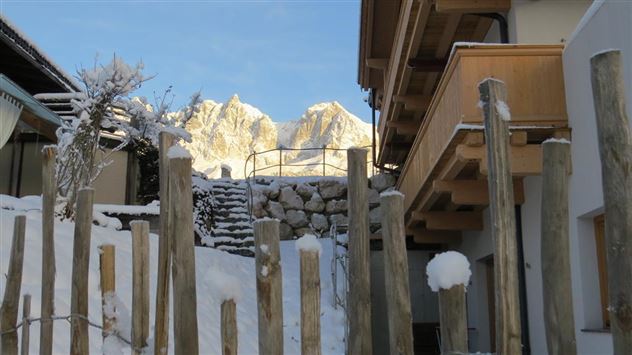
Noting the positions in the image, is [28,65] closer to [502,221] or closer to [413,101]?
[413,101]

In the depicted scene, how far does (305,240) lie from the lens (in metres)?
2.81

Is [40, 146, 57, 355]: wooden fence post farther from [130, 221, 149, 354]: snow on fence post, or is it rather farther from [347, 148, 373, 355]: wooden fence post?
[347, 148, 373, 355]: wooden fence post

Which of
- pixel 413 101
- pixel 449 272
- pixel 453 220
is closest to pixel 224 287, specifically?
pixel 449 272

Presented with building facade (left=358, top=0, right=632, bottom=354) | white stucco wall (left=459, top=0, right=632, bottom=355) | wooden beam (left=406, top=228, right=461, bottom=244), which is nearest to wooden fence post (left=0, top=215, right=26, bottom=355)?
building facade (left=358, top=0, right=632, bottom=354)

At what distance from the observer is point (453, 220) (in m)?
11.0

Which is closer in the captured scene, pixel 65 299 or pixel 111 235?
pixel 65 299

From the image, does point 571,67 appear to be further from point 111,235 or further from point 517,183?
point 111,235

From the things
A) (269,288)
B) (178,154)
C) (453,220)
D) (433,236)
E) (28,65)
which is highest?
(28,65)

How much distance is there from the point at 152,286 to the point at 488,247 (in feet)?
16.8

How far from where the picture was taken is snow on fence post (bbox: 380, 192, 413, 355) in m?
2.60

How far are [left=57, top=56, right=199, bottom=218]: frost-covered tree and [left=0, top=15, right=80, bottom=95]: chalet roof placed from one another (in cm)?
84

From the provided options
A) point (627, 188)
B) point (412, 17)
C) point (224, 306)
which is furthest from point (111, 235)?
point (627, 188)

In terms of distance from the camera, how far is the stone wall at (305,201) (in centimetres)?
1833

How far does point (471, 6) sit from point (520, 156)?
8.12 feet
